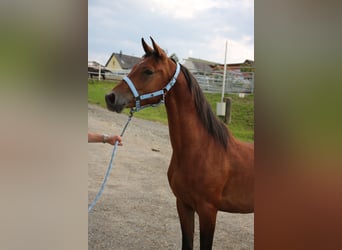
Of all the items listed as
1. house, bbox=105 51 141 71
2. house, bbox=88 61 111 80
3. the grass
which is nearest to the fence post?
the grass

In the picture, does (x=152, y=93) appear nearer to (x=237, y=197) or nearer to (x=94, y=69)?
(x=94, y=69)

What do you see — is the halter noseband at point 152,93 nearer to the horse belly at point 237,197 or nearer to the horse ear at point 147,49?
the horse ear at point 147,49

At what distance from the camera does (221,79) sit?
1771mm

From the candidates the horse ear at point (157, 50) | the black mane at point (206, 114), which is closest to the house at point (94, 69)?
the horse ear at point (157, 50)

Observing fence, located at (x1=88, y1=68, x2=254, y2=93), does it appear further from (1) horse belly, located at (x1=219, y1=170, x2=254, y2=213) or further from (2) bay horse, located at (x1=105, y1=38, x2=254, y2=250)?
(1) horse belly, located at (x1=219, y1=170, x2=254, y2=213)

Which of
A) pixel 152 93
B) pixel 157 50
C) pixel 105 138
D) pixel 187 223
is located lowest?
pixel 187 223

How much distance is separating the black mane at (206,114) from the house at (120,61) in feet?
0.86

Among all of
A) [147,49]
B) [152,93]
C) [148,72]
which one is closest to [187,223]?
[152,93]

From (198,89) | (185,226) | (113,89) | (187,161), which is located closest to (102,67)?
(113,89)

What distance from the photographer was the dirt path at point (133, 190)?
179 cm

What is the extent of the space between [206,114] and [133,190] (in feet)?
1.89

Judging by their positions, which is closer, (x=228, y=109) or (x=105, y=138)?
(x=228, y=109)
